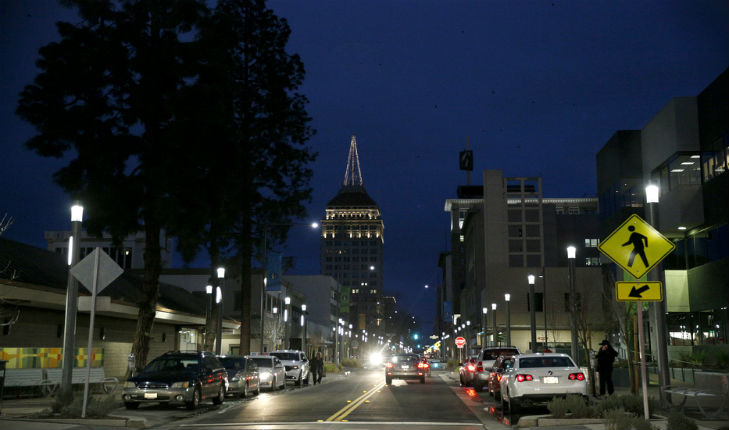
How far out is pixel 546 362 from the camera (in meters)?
19.9

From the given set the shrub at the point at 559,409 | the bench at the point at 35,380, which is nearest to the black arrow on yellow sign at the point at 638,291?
the shrub at the point at 559,409

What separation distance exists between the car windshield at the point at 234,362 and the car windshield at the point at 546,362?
12.2 m

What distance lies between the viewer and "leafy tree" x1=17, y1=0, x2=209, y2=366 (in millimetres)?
26281

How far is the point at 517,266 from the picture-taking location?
285 ft

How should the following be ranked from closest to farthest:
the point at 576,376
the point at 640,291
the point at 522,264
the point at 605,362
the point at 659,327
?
the point at 640,291, the point at 659,327, the point at 576,376, the point at 605,362, the point at 522,264

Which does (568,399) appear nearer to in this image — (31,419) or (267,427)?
(267,427)

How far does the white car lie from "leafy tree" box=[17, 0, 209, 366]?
12952 mm

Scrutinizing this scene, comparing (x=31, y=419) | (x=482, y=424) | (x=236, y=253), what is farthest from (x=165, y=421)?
(x=236, y=253)

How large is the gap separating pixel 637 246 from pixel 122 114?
19.1 meters

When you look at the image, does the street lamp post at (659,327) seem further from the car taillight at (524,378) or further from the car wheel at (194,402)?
the car wheel at (194,402)

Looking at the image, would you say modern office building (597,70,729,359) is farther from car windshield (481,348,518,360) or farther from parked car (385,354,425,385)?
parked car (385,354,425,385)

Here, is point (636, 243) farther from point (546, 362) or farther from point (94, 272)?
point (94, 272)

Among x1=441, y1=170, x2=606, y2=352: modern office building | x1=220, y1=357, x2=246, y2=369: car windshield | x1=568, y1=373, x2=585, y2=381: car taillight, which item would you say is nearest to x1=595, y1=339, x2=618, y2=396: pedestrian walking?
x1=568, y1=373, x2=585, y2=381: car taillight

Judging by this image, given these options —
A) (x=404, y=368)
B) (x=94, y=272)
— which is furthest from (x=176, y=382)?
(x=404, y=368)
